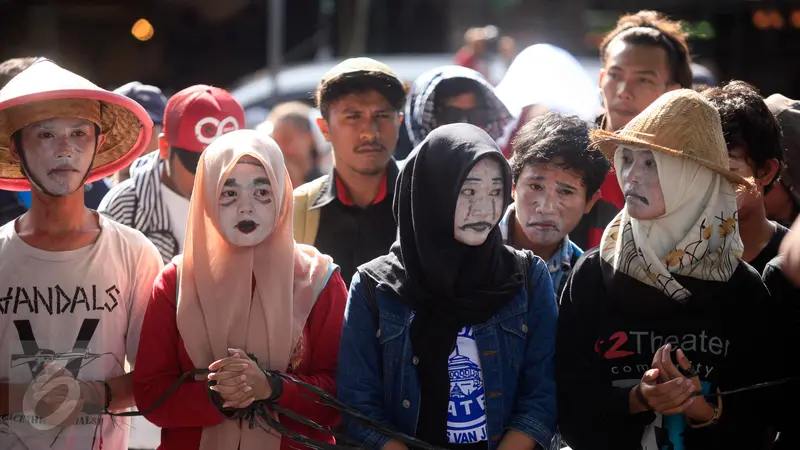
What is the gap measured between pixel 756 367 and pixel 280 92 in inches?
299

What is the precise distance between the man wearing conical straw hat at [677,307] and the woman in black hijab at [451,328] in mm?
183

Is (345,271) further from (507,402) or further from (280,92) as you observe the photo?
(280,92)

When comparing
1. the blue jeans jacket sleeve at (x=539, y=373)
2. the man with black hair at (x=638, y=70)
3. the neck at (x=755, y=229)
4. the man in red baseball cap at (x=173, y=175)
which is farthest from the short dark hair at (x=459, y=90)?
the blue jeans jacket sleeve at (x=539, y=373)

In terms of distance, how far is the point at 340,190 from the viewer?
4715 mm

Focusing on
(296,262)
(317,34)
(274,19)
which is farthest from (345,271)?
(317,34)

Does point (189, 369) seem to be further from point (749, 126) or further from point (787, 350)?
point (749, 126)

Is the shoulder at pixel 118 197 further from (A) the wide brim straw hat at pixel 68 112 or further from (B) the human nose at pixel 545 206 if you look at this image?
(B) the human nose at pixel 545 206

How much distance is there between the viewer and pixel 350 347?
11.6 ft

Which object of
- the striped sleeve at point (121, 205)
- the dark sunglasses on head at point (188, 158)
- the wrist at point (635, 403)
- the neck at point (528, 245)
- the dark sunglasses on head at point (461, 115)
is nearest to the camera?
the wrist at point (635, 403)

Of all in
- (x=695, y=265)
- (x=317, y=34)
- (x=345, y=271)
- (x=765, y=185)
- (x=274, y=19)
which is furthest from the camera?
(x=317, y=34)

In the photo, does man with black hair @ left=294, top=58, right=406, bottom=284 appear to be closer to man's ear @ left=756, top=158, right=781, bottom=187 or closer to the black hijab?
the black hijab

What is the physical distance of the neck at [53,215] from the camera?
152 inches

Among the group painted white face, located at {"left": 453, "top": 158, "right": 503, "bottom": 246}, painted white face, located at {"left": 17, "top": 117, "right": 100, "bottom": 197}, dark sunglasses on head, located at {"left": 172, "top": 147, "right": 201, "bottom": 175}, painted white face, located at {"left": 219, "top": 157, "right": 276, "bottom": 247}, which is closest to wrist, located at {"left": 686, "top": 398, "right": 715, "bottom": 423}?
painted white face, located at {"left": 453, "top": 158, "right": 503, "bottom": 246}

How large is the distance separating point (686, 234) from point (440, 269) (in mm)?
755
